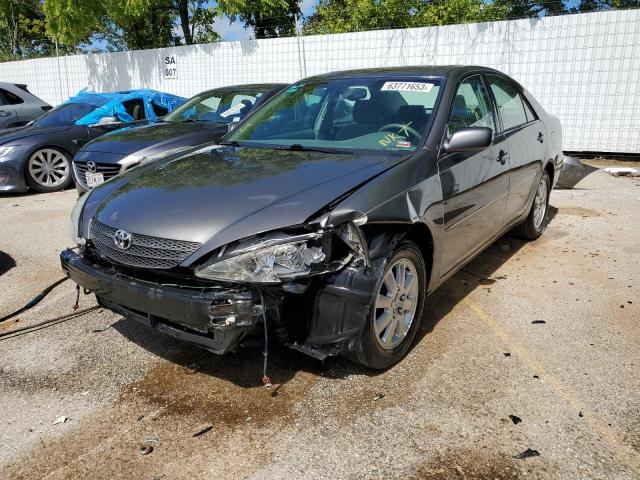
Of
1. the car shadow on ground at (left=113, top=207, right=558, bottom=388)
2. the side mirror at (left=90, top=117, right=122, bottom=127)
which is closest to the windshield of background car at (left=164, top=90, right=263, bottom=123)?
the side mirror at (left=90, top=117, right=122, bottom=127)

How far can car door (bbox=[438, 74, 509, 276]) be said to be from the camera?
3309 mm

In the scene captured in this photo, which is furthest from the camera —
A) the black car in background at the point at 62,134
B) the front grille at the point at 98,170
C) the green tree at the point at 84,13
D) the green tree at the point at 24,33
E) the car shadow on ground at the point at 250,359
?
the green tree at the point at 24,33

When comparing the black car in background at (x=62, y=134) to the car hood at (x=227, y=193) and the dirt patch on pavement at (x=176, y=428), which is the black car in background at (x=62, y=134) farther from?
the dirt patch on pavement at (x=176, y=428)

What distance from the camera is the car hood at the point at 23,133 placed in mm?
7840

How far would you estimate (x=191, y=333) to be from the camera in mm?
2619

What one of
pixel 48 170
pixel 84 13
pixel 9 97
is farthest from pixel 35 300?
pixel 84 13

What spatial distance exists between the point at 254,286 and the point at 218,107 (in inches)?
222

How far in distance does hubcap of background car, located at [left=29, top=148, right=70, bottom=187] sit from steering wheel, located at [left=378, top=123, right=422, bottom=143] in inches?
252

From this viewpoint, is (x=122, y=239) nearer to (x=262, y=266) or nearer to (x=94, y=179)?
(x=262, y=266)

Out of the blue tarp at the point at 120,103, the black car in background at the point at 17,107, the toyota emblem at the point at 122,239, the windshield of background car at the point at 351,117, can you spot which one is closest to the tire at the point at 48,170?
the blue tarp at the point at 120,103

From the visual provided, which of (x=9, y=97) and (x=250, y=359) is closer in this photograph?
(x=250, y=359)

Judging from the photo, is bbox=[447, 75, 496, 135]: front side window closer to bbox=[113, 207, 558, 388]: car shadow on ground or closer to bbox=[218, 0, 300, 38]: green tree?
bbox=[113, 207, 558, 388]: car shadow on ground

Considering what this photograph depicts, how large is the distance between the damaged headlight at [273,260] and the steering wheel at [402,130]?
1099 millimetres

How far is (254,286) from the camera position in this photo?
243cm
